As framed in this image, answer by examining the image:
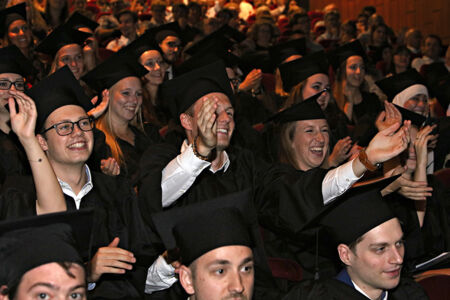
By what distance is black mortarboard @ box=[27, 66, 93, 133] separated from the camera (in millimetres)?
3562

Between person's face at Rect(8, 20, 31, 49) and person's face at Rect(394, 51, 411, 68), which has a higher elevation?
person's face at Rect(394, 51, 411, 68)

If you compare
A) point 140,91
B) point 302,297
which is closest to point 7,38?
point 140,91

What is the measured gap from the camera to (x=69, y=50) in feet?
19.6

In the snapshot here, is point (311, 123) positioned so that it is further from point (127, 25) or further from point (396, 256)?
A: point (127, 25)

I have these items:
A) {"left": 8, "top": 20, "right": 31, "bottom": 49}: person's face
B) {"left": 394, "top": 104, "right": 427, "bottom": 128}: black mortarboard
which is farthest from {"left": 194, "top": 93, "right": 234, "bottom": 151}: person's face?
{"left": 8, "top": 20, "right": 31, "bottom": 49}: person's face

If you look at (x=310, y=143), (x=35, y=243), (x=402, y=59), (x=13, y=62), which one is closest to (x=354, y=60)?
(x=310, y=143)

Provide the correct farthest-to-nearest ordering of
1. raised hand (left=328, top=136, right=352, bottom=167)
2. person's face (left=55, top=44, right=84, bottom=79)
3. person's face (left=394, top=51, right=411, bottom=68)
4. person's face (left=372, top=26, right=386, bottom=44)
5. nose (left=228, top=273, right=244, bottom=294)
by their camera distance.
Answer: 1. person's face (left=372, top=26, right=386, bottom=44)
2. person's face (left=394, top=51, right=411, bottom=68)
3. person's face (left=55, top=44, right=84, bottom=79)
4. raised hand (left=328, top=136, right=352, bottom=167)
5. nose (left=228, top=273, right=244, bottom=294)

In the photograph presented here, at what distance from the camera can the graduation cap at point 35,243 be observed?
7.74ft

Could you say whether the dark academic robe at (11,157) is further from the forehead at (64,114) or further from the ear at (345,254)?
the ear at (345,254)

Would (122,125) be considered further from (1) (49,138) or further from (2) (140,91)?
(1) (49,138)

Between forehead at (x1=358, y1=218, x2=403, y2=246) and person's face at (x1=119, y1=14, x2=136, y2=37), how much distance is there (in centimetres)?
652

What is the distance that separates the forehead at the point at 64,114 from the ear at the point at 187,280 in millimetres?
1232

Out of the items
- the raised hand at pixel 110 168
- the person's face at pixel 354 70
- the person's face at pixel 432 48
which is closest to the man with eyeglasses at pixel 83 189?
the raised hand at pixel 110 168

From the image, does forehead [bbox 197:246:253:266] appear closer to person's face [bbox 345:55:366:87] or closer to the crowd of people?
the crowd of people
